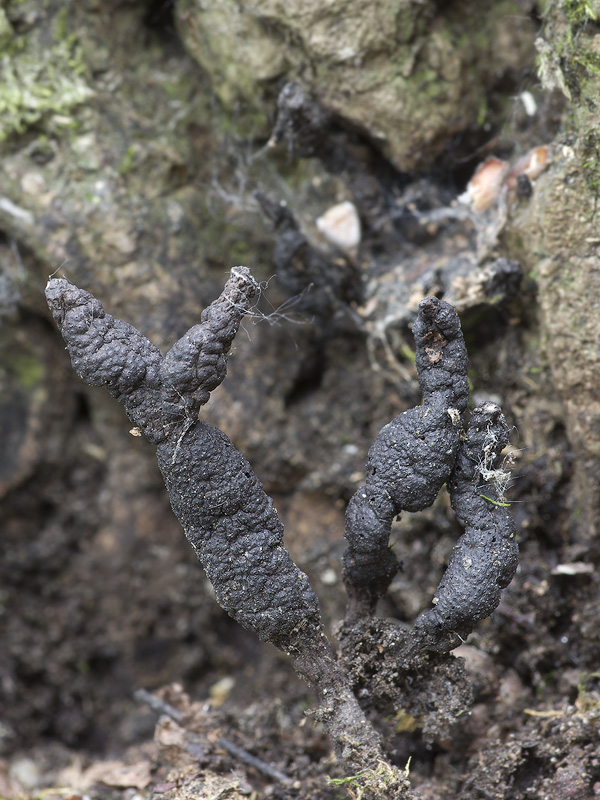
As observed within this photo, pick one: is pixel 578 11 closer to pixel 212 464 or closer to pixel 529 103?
pixel 529 103

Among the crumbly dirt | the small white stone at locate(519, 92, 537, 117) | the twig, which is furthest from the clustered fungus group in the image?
the small white stone at locate(519, 92, 537, 117)

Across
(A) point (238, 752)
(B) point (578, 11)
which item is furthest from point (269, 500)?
(B) point (578, 11)

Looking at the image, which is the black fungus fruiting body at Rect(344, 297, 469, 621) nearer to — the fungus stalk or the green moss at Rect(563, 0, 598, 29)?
the fungus stalk

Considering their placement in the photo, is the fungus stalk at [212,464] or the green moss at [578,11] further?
the green moss at [578,11]

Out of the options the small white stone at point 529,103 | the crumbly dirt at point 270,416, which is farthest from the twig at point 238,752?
the small white stone at point 529,103

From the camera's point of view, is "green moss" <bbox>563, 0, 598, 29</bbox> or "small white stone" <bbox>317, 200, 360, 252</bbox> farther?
"small white stone" <bbox>317, 200, 360, 252</bbox>

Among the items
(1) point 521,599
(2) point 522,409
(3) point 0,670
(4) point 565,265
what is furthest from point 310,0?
(3) point 0,670

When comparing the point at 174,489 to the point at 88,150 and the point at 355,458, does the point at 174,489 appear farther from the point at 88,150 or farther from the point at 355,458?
the point at 88,150

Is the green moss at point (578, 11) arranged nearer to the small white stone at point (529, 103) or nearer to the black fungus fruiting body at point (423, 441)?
the small white stone at point (529, 103)

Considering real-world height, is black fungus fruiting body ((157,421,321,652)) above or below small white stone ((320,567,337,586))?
above
